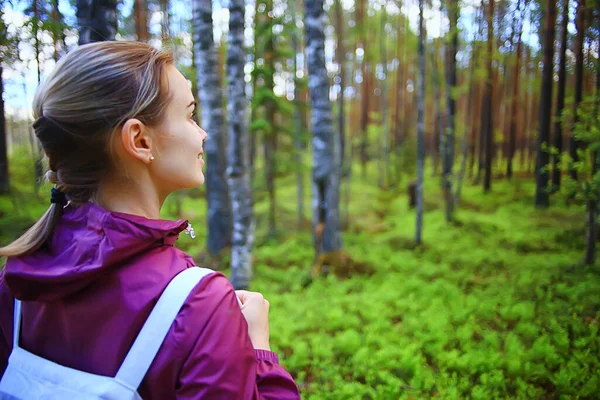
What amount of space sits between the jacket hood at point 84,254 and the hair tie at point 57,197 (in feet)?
0.43

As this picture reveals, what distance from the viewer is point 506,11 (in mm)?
5191

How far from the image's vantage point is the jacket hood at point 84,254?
3.20 feet

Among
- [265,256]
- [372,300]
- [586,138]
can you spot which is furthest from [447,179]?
[586,138]

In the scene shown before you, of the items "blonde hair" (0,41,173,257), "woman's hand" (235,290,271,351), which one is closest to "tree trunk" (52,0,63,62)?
"blonde hair" (0,41,173,257)

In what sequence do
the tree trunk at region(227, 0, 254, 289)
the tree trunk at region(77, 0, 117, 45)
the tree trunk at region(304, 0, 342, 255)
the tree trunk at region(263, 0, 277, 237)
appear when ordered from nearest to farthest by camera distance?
the tree trunk at region(77, 0, 117, 45), the tree trunk at region(227, 0, 254, 289), the tree trunk at region(304, 0, 342, 255), the tree trunk at region(263, 0, 277, 237)

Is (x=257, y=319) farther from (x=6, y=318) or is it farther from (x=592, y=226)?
(x=592, y=226)

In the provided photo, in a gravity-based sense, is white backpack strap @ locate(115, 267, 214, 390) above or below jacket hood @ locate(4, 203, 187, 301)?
below

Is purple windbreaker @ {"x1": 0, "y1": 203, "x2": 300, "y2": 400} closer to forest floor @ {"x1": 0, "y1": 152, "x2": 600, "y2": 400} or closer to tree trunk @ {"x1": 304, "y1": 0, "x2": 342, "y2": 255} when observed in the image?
forest floor @ {"x1": 0, "y1": 152, "x2": 600, "y2": 400}

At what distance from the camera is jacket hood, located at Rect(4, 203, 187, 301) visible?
38.4 inches

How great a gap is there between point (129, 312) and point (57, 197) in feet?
1.57

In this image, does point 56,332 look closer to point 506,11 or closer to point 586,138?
point 586,138

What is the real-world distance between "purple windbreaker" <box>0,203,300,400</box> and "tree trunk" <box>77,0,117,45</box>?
86.2 inches

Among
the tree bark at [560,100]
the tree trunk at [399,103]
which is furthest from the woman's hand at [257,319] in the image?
the tree trunk at [399,103]

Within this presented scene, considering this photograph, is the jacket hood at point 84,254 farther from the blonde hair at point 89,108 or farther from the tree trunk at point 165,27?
the tree trunk at point 165,27
